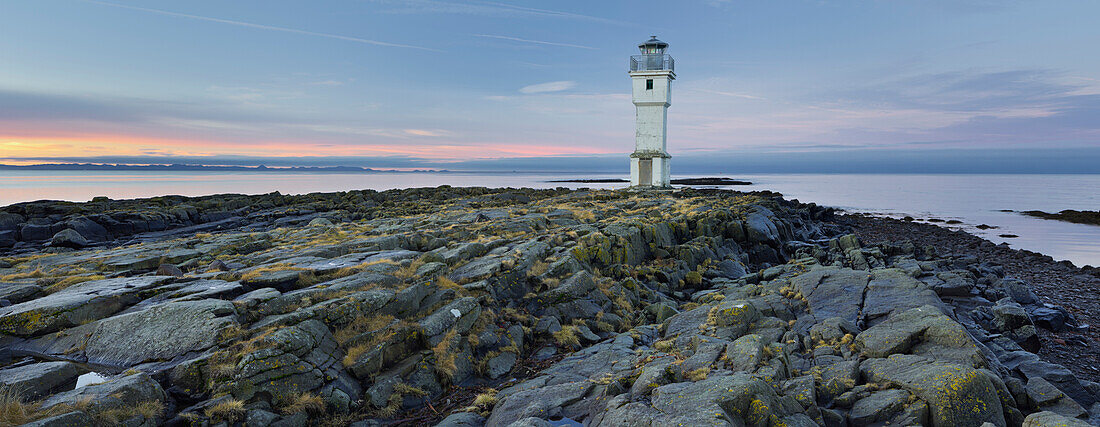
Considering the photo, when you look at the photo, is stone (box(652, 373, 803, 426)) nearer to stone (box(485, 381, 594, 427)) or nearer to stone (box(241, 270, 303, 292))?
stone (box(485, 381, 594, 427))

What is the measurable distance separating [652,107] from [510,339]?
143 feet

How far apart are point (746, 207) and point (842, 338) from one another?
2551cm

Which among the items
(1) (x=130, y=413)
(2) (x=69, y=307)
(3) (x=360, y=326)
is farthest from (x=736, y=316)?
(2) (x=69, y=307)

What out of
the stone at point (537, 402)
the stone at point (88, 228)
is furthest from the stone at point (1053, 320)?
the stone at point (88, 228)

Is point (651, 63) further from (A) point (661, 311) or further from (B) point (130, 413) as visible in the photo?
(B) point (130, 413)

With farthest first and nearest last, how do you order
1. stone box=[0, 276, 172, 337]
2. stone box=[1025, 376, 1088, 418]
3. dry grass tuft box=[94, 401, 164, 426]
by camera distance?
1. stone box=[0, 276, 172, 337]
2. stone box=[1025, 376, 1088, 418]
3. dry grass tuft box=[94, 401, 164, 426]

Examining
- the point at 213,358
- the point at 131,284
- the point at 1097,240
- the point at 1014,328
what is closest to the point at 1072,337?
the point at 1014,328

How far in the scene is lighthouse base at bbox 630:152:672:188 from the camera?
176 feet

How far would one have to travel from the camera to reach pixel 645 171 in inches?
2165

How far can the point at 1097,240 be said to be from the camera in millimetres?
45188

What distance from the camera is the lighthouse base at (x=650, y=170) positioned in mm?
53688

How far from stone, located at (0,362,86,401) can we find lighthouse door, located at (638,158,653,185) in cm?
5037

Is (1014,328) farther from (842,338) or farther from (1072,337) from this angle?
(842,338)

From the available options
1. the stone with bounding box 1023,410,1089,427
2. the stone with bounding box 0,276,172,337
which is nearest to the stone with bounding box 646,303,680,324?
the stone with bounding box 1023,410,1089,427
